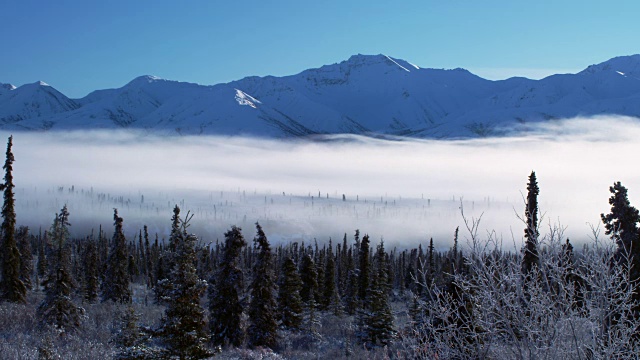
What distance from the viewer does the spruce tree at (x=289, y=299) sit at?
4478cm

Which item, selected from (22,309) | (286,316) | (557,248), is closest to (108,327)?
(22,309)

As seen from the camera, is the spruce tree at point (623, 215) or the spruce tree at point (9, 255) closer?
the spruce tree at point (623, 215)

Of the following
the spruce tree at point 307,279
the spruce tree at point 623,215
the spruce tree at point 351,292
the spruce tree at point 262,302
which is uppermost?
the spruce tree at point 623,215

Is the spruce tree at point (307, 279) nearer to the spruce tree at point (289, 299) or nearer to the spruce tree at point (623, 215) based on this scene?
the spruce tree at point (289, 299)

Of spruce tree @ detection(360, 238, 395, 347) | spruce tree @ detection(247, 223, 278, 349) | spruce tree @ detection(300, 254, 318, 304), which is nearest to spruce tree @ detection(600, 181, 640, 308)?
spruce tree @ detection(360, 238, 395, 347)

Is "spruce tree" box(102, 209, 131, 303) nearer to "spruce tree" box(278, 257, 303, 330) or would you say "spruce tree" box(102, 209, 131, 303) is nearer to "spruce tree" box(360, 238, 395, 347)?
"spruce tree" box(278, 257, 303, 330)

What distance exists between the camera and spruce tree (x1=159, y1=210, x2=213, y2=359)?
14.1 meters

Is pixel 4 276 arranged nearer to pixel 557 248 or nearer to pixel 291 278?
pixel 291 278

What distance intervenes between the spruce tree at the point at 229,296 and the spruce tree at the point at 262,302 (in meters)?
2.08

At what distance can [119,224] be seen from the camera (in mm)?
51500

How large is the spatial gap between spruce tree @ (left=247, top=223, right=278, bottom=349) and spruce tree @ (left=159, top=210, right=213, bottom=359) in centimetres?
2244

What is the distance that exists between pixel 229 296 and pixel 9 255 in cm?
1618

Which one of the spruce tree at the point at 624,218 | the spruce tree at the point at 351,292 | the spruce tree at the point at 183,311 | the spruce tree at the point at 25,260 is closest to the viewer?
the spruce tree at the point at 183,311

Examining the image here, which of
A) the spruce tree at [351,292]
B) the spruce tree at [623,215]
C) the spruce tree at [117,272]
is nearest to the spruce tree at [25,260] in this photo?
the spruce tree at [117,272]
